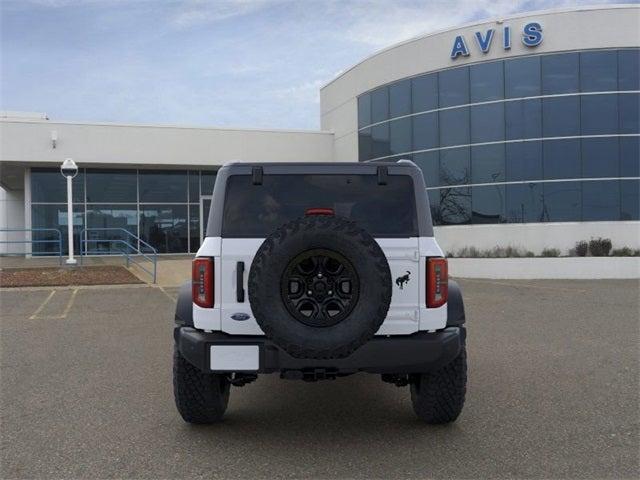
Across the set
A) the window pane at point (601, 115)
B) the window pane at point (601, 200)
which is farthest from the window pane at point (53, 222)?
the window pane at point (601, 115)

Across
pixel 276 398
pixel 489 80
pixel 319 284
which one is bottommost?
pixel 276 398

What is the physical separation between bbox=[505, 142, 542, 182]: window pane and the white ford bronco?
1667 centimetres

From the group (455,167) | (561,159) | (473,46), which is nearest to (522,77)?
(473,46)

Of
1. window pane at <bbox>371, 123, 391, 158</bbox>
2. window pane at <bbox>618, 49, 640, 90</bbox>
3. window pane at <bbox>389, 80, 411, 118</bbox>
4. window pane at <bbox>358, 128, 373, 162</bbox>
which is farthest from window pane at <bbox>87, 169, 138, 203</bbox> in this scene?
window pane at <bbox>618, 49, 640, 90</bbox>

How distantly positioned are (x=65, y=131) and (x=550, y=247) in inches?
715

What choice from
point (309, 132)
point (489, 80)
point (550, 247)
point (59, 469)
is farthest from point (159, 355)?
point (309, 132)

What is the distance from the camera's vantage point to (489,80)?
20.5 meters

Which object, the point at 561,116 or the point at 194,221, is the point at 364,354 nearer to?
the point at 561,116

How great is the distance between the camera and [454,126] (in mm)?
21156

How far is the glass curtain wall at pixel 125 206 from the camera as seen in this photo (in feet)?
77.6

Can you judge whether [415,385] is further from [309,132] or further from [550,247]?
[309,132]

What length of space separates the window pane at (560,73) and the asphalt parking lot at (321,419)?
45.0 ft

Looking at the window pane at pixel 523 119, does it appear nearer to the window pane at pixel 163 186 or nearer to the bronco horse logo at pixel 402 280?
the window pane at pixel 163 186

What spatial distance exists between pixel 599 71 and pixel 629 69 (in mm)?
953
